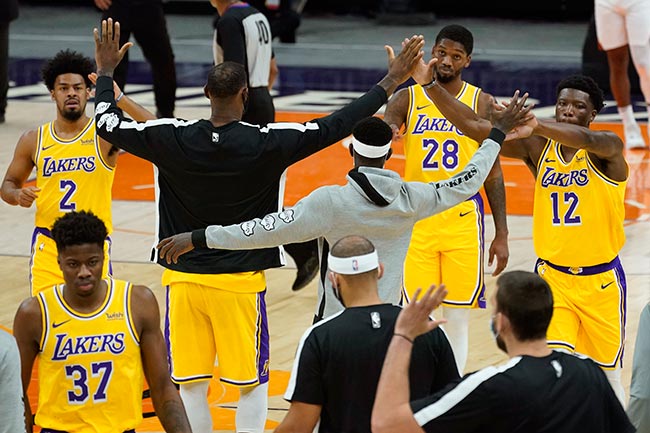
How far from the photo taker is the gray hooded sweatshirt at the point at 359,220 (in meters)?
5.46

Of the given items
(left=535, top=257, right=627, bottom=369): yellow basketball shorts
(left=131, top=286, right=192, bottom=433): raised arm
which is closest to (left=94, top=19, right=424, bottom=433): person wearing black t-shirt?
(left=131, top=286, right=192, bottom=433): raised arm

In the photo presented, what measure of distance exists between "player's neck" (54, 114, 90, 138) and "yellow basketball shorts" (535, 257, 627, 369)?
2718 mm

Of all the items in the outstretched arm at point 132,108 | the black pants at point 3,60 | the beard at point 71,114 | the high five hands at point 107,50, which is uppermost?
the high five hands at point 107,50

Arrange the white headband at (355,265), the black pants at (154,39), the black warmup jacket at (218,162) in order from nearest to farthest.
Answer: the white headband at (355,265), the black warmup jacket at (218,162), the black pants at (154,39)

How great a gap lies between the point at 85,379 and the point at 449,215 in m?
2.85

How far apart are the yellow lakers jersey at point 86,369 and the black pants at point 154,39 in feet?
29.7

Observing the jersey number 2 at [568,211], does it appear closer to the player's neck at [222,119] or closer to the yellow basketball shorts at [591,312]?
the yellow basketball shorts at [591,312]

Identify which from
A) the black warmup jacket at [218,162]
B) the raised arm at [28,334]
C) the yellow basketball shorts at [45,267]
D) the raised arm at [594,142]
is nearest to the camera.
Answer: the raised arm at [28,334]

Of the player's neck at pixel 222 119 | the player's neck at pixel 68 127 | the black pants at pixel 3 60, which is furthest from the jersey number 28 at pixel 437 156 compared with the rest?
the black pants at pixel 3 60

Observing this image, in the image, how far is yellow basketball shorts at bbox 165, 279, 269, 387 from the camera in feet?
20.1

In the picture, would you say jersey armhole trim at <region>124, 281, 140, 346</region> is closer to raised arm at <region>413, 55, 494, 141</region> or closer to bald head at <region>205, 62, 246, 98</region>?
bald head at <region>205, 62, 246, 98</region>

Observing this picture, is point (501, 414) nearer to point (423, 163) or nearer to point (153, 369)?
point (153, 369)

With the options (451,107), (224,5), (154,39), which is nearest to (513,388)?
(451,107)

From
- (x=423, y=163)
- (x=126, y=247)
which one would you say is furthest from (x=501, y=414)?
(x=126, y=247)
